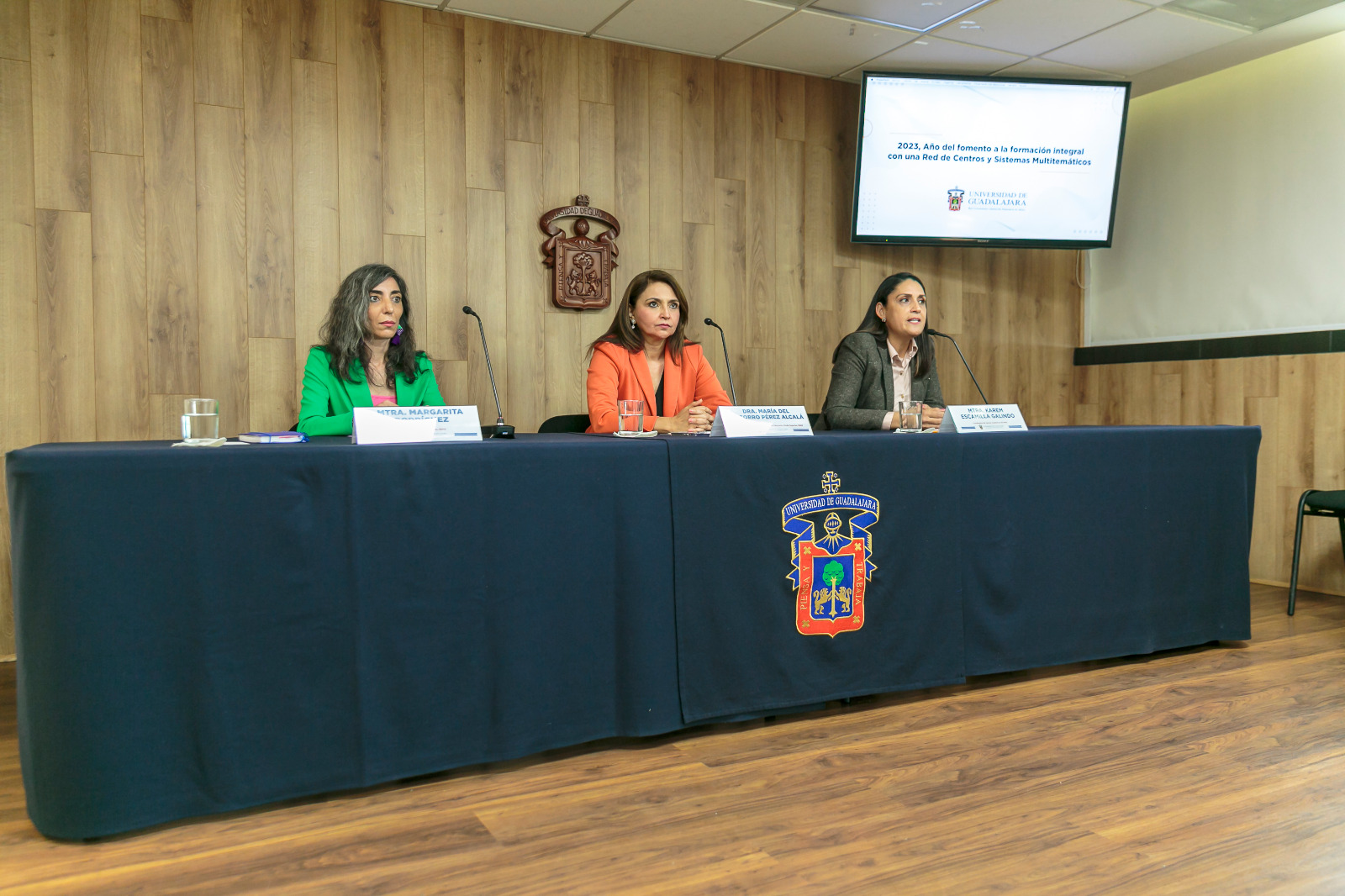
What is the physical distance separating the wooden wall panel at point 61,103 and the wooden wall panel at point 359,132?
0.80 meters

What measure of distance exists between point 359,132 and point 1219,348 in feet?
12.8

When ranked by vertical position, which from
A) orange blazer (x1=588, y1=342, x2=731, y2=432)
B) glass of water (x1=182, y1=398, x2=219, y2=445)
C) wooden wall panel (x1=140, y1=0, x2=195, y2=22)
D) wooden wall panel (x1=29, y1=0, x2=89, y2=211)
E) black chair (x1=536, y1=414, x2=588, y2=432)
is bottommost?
black chair (x1=536, y1=414, x2=588, y2=432)

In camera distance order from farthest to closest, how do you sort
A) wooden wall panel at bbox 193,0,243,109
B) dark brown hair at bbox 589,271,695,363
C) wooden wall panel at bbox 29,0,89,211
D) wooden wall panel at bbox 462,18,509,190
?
wooden wall panel at bbox 462,18,509,190 < wooden wall panel at bbox 193,0,243,109 < wooden wall panel at bbox 29,0,89,211 < dark brown hair at bbox 589,271,695,363

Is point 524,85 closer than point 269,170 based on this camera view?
No

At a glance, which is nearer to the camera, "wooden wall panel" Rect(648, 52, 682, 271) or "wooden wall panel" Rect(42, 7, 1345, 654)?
"wooden wall panel" Rect(42, 7, 1345, 654)

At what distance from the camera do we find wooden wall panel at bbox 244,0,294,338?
10.4 ft

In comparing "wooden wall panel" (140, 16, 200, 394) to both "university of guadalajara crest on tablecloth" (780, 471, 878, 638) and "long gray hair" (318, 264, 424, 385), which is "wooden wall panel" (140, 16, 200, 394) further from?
"university of guadalajara crest on tablecloth" (780, 471, 878, 638)

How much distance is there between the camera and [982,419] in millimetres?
2439

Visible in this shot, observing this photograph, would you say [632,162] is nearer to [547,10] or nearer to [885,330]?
[547,10]

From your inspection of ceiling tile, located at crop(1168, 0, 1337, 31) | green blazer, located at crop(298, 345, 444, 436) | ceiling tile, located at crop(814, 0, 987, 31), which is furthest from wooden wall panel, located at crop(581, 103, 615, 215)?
ceiling tile, located at crop(1168, 0, 1337, 31)

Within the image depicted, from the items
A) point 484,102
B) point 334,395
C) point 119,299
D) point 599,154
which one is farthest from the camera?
point 599,154

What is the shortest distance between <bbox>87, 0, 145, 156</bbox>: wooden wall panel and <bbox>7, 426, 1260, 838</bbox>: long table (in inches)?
67.3

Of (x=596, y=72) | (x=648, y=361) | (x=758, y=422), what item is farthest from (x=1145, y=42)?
(x=758, y=422)

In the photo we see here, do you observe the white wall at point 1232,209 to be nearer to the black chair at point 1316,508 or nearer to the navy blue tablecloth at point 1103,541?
the black chair at point 1316,508
